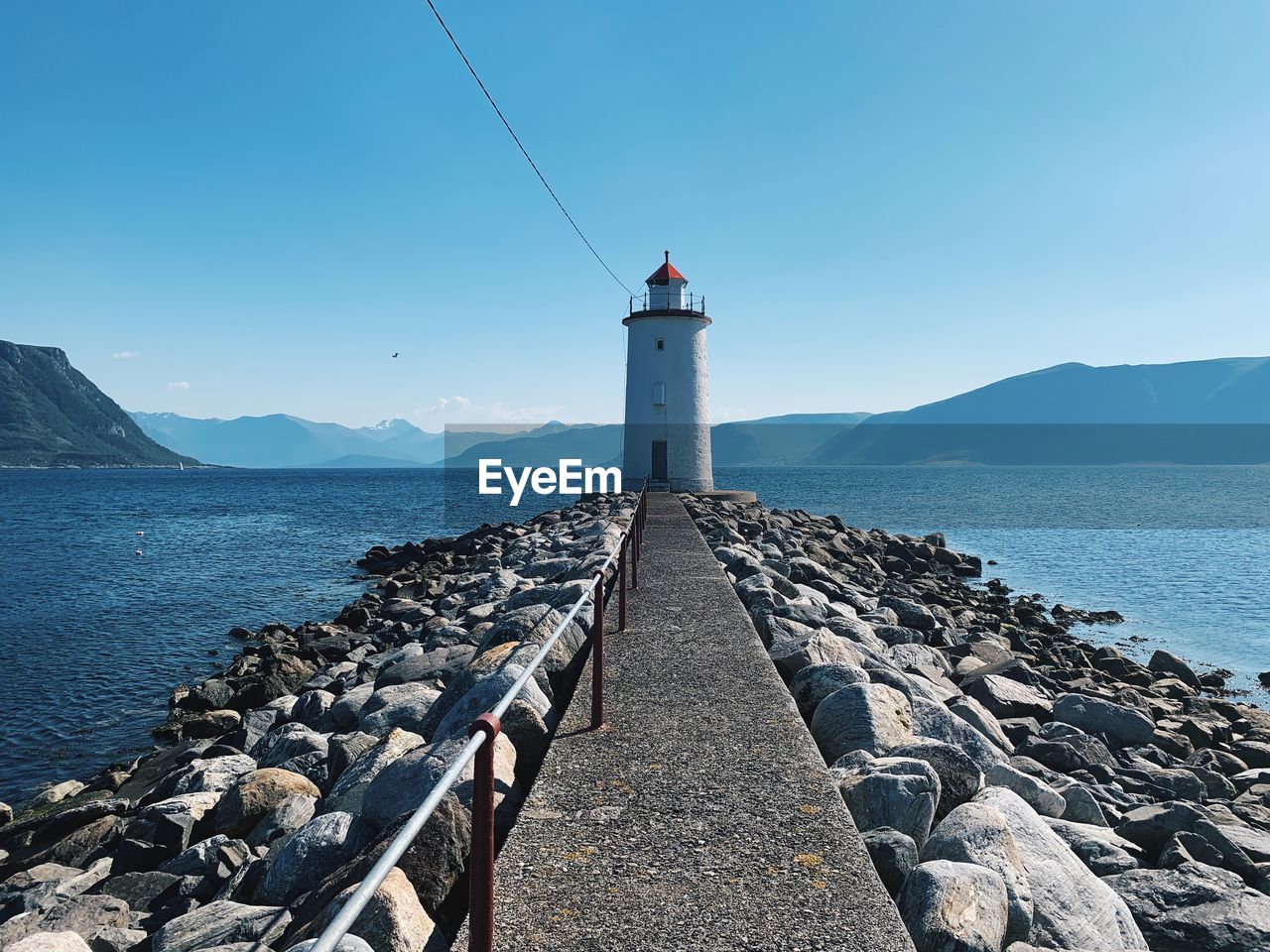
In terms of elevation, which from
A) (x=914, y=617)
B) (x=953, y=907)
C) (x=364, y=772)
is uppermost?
(x=953, y=907)

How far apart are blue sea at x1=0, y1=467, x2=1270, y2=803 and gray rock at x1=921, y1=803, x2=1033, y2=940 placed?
24.5 feet

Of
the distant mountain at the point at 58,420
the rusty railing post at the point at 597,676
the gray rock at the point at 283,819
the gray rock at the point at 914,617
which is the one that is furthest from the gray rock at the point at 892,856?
the distant mountain at the point at 58,420

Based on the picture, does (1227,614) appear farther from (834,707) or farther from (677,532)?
(834,707)

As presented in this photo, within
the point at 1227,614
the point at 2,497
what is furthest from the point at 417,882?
the point at 2,497

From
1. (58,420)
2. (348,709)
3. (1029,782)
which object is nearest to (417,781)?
(1029,782)

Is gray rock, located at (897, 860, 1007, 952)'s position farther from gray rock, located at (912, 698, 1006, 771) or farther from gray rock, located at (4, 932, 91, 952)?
gray rock, located at (4, 932, 91, 952)

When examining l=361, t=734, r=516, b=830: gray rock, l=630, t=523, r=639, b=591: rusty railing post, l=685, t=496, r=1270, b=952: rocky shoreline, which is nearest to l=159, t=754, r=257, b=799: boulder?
l=361, t=734, r=516, b=830: gray rock

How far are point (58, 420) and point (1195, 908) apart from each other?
171m

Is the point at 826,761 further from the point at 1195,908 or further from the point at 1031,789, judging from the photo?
the point at 1195,908

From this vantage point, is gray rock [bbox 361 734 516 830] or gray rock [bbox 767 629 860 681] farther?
gray rock [bbox 767 629 860 681]

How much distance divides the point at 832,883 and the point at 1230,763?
20.6 feet

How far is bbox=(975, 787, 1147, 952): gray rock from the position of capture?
320 cm

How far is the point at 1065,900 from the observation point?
131 inches

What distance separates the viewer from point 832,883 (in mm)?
2877
